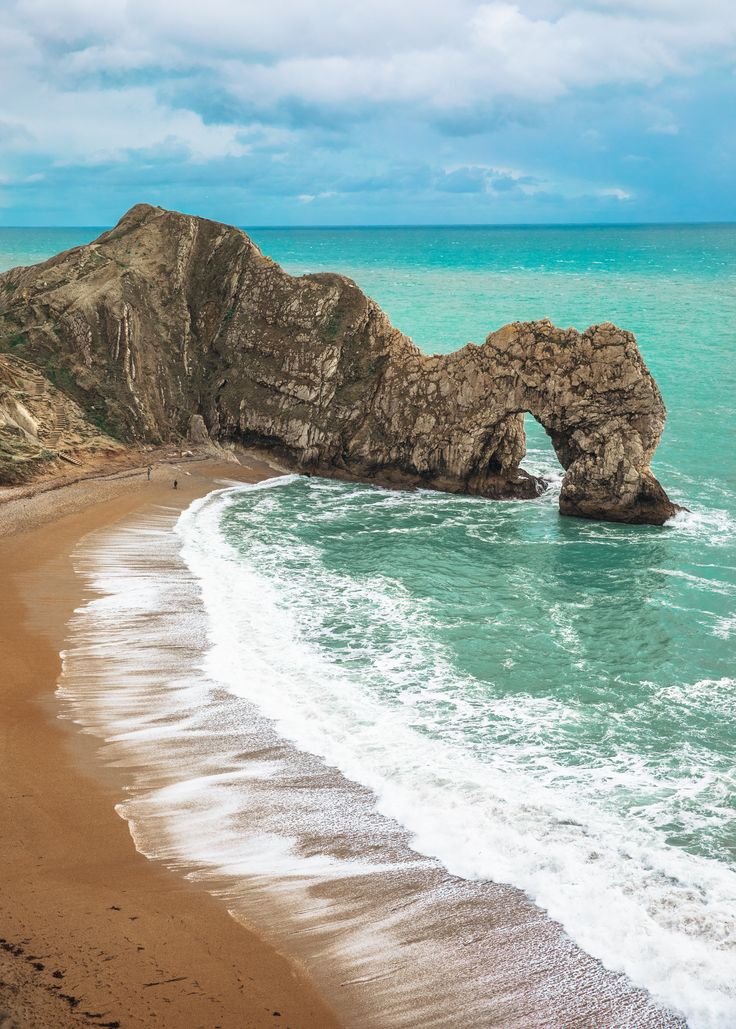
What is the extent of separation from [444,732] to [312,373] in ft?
79.4

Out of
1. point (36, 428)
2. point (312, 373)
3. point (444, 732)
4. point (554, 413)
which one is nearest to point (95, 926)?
point (444, 732)

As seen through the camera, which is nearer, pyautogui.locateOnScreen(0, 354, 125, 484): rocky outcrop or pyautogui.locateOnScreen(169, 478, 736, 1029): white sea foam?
pyautogui.locateOnScreen(169, 478, 736, 1029): white sea foam

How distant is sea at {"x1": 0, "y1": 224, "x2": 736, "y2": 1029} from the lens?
1201 cm

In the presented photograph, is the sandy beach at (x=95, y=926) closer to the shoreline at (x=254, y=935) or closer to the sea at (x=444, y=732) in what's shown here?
the shoreline at (x=254, y=935)

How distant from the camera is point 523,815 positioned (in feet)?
49.2

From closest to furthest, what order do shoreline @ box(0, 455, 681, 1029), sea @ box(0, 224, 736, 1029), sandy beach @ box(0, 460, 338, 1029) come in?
sandy beach @ box(0, 460, 338, 1029) → shoreline @ box(0, 455, 681, 1029) → sea @ box(0, 224, 736, 1029)

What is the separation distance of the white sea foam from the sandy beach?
351 cm

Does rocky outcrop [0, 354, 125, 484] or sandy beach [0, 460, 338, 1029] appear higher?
rocky outcrop [0, 354, 125, 484]

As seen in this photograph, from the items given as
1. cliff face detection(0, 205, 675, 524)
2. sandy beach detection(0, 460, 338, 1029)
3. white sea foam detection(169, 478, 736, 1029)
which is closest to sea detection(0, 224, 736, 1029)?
white sea foam detection(169, 478, 736, 1029)

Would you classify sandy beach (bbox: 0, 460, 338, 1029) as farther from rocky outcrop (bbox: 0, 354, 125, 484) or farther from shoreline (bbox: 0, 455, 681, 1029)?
rocky outcrop (bbox: 0, 354, 125, 484)

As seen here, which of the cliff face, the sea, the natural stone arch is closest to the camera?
the sea

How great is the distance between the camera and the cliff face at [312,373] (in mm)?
33281

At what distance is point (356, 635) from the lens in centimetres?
2253

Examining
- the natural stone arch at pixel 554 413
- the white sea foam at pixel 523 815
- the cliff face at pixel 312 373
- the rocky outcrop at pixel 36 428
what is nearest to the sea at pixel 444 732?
the white sea foam at pixel 523 815
